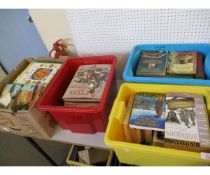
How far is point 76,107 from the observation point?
33.6 inches

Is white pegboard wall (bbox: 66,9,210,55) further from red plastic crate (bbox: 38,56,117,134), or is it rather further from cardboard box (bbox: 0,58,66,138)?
cardboard box (bbox: 0,58,66,138)

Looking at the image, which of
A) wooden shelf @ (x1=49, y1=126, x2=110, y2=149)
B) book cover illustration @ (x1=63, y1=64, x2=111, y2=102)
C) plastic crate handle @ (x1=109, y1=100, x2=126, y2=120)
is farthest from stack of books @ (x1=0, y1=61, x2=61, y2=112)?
plastic crate handle @ (x1=109, y1=100, x2=126, y2=120)

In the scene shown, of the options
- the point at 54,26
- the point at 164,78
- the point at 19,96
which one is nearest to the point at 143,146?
the point at 164,78

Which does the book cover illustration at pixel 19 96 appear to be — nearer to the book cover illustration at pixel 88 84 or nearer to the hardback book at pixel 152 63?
the book cover illustration at pixel 88 84

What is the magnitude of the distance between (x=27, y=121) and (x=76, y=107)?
1.03 feet

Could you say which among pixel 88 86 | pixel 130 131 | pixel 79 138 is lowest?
pixel 79 138

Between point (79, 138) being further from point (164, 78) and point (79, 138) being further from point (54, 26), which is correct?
point (54, 26)

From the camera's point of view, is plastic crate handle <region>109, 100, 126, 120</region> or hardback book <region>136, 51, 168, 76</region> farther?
hardback book <region>136, 51, 168, 76</region>

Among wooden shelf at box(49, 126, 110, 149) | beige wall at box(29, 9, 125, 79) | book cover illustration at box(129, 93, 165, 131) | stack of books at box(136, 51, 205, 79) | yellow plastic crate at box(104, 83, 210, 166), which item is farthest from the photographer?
beige wall at box(29, 9, 125, 79)

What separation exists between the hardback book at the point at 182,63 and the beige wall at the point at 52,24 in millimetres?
766

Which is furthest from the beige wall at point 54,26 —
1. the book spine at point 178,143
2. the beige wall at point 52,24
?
the book spine at point 178,143

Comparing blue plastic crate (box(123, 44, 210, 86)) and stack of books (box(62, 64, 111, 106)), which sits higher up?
blue plastic crate (box(123, 44, 210, 86))

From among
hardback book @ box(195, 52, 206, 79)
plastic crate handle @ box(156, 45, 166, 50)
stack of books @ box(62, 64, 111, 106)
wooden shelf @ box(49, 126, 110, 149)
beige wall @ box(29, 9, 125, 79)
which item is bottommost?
wooden shelf @ box(49, 126, 110, 149)

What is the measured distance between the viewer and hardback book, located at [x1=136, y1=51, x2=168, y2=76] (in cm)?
91
